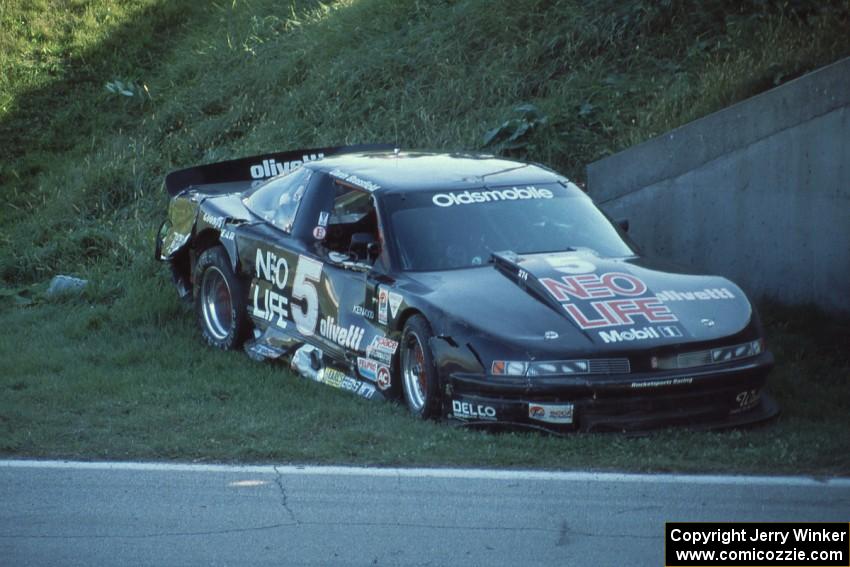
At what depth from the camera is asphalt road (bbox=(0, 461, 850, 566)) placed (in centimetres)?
520

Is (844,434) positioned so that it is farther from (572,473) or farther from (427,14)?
(427,14)

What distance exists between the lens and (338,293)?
8.27 metres

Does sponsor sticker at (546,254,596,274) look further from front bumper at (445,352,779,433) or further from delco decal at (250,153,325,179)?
delco decal at (250,153,325,179)

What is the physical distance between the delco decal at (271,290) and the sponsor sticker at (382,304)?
1215 mm

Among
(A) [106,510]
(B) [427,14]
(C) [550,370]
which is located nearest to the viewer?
(A) [106,510]

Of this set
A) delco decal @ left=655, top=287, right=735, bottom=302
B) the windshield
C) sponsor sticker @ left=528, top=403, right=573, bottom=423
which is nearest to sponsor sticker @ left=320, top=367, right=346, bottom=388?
the windshield

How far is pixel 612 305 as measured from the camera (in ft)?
23.4

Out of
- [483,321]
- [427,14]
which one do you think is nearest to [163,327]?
[483,321]

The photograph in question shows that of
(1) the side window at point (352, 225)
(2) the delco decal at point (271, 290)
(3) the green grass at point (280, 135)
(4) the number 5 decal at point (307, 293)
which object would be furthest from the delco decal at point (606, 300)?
(2) the delco decal at point (271, 290)

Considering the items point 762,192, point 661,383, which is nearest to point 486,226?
point 661,383

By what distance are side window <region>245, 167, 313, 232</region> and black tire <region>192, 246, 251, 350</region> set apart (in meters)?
0.45

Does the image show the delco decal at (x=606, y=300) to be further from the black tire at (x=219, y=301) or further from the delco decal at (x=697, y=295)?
the black tire at (x=219, y=301)

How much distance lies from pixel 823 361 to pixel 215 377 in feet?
12.9

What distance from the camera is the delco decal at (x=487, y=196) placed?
8219mm
